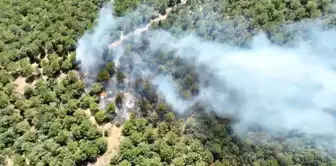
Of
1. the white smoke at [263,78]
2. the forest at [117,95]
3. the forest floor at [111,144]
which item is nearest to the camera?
the forest at [117,95]

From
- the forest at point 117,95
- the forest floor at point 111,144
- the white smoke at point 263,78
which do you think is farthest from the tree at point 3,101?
the forest floor at point 111,144

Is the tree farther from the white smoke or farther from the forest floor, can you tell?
the forest floor

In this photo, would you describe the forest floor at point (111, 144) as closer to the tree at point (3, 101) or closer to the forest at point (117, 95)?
the forest at point (117, 95)

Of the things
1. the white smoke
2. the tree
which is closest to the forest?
the tree

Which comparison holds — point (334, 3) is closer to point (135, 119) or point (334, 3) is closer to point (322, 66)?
point (322, 66)

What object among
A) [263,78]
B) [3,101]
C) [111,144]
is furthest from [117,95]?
[263,78]

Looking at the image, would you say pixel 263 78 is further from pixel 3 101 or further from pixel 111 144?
pixel 3 101
